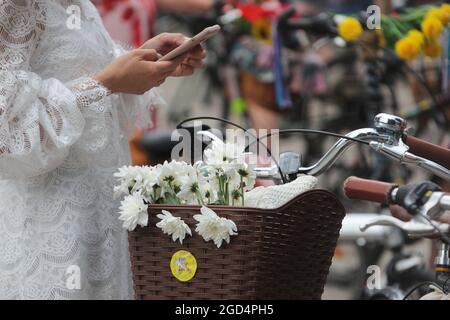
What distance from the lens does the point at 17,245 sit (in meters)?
2.69

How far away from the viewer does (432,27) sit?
4605mm

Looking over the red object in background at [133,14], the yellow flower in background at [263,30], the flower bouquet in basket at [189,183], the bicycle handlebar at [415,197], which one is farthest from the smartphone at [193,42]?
the red object in background at [133,14]

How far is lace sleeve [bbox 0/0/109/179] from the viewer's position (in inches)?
98.0

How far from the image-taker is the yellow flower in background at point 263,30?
612cm

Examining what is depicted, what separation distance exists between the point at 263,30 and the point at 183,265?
13.5 feet

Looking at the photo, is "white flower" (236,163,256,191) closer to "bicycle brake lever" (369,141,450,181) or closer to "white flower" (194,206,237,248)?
"white flower" (194,206,237,248)

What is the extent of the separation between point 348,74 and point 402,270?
316cm

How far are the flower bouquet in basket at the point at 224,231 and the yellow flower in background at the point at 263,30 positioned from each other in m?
3.85

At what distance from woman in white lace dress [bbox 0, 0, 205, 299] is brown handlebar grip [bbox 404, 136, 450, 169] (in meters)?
0.64

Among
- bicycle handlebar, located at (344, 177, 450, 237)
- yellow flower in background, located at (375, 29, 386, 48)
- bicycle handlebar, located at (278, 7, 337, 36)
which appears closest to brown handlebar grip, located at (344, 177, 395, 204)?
bicycle handlebar, located at (344, 177, 450, 237)

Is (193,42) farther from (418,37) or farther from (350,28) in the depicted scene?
(350,28)

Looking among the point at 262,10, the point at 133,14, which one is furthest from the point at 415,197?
the point at 133,14

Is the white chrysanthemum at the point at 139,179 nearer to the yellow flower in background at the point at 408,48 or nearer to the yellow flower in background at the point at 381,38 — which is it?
the yellow flower in background at the point at 408,48
